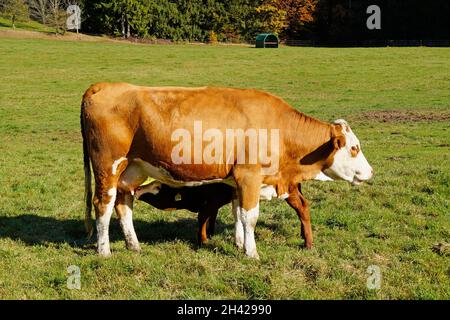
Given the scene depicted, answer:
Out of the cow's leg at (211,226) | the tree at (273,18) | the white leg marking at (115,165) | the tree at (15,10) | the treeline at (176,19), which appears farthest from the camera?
the tree at (15,10)

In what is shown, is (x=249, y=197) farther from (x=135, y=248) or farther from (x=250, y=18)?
(x=250, y=18)

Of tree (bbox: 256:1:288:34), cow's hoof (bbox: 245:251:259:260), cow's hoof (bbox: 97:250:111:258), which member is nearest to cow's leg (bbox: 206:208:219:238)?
cow's hoof (bbox: 245:251:259:260)

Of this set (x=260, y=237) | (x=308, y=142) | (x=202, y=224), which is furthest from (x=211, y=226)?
(x=308, y=142)

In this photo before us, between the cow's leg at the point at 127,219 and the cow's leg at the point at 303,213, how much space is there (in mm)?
2105

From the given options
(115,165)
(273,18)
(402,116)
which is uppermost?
(273,18)

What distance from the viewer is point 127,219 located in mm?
7453

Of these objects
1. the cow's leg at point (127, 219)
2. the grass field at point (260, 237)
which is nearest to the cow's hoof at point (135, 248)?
the cow's leg at point (127, 219)

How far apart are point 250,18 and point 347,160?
70961 mm

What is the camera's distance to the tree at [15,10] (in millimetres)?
77938

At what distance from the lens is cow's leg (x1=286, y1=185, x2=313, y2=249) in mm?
7289

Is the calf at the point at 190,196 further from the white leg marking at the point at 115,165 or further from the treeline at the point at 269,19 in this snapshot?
the treeline at the point at 269,19

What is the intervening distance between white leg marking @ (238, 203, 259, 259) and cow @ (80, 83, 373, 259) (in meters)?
0.01

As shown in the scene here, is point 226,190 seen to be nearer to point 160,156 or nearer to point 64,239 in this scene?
point 160,156

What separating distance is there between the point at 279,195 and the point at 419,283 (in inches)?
83.0
